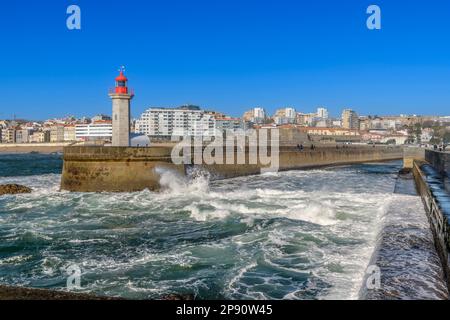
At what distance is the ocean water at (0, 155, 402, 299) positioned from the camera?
728 cm

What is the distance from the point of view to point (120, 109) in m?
25.0

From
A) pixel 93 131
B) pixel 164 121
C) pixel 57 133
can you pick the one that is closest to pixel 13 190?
pixel 93 131

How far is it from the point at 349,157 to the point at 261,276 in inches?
2025

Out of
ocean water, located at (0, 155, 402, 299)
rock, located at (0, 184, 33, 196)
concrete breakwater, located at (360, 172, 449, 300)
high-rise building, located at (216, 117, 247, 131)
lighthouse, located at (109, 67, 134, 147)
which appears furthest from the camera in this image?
high-rise building, located at (216, 117, 247, 131)

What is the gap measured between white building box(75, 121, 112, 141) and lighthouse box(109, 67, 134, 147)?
352 feet

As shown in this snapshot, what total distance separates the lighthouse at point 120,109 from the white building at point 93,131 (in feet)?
352

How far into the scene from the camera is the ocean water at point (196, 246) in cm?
728

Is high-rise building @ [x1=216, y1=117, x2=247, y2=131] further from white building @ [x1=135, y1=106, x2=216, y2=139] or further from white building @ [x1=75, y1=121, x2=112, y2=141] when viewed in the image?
white building @ [x1=75, y1=121, x2=112, y2=141]

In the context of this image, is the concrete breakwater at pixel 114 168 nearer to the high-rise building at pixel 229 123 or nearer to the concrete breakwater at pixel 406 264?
the concrete breakwater at pixel 406 264

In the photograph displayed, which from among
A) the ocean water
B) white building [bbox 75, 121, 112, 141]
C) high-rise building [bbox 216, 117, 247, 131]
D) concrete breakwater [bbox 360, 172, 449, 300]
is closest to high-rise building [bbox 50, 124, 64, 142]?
white building [bbox 75, 121, 112, 141]

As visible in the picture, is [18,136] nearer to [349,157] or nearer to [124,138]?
[349,157]
